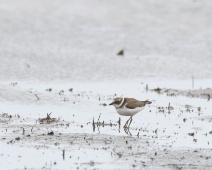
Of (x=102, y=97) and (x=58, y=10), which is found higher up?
(x=58, y=10)

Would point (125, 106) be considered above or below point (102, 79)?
below

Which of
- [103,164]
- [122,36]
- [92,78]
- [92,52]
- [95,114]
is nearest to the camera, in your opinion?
[103,164]

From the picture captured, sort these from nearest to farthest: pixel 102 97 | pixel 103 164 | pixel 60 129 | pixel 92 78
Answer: pixel 103 164 < pixel 60 129 < pixel 102 97 < pixel 92 78

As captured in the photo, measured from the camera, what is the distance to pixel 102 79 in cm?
2302

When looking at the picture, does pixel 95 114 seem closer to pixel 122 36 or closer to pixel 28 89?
pixel 28 89

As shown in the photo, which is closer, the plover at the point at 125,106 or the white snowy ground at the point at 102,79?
the white snowy ground at the point at 102,79

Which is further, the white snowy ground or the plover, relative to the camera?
the plover

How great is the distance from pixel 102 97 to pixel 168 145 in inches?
267

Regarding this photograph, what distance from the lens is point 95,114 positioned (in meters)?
17.3

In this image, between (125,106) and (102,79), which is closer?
(125,106)

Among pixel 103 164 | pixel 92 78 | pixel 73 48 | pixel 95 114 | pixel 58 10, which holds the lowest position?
pixel 103 164

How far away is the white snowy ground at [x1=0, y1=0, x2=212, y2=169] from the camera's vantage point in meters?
12.5

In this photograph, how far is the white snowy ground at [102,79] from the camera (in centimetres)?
1248

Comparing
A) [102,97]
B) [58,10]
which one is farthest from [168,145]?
[58,10]
